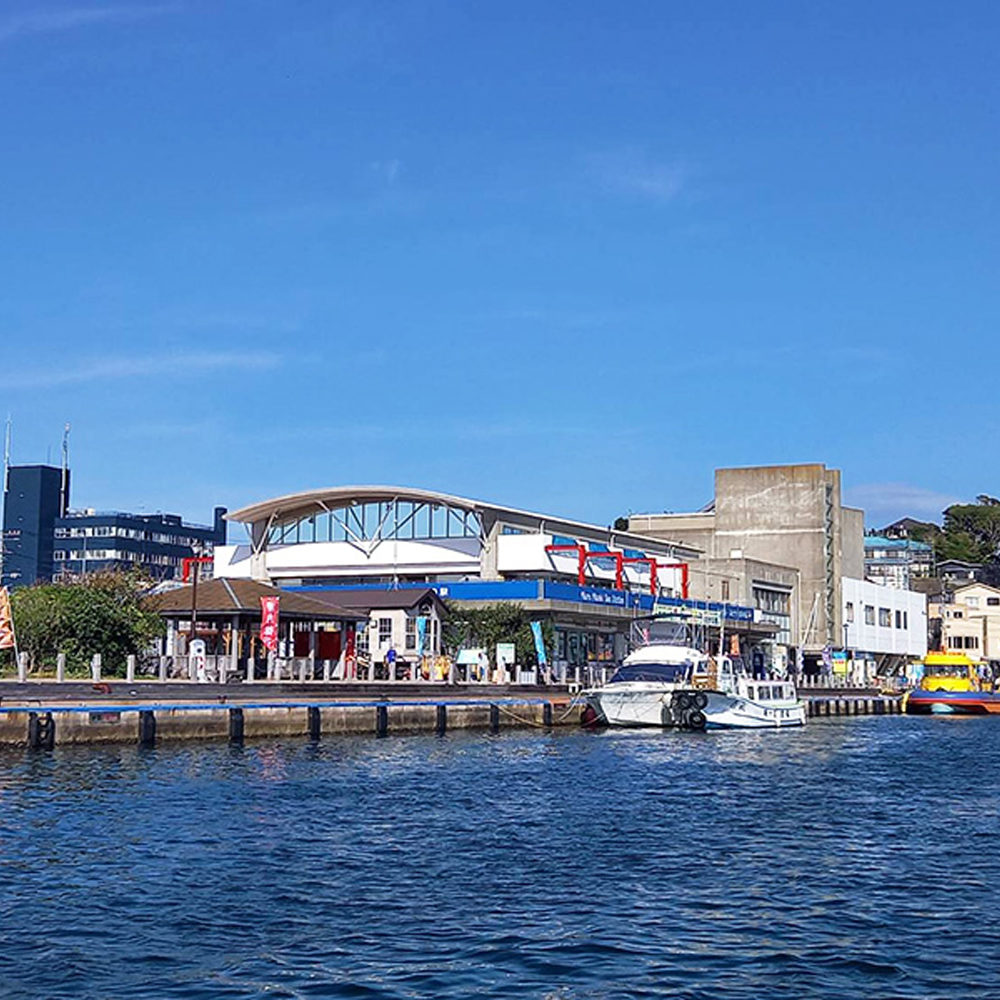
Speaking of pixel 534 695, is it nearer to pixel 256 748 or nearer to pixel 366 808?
pixel 256 748

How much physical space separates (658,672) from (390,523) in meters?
37.6

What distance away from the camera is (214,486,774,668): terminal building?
9831 centimetres

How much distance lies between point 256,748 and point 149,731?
12.3 feet

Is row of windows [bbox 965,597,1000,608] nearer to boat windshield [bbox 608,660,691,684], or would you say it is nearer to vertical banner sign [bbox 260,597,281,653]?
boat windshield [bbox 608,660,691,684]

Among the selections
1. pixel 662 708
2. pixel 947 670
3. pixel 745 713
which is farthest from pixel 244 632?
pixel 947 670

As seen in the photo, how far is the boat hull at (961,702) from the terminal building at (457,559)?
17213 mm

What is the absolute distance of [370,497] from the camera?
339 ft

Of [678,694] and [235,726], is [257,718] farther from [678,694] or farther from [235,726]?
[678,694]

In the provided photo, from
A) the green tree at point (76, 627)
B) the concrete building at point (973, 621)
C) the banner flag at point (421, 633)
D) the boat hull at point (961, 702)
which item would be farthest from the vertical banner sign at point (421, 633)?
the concrete building at point (973, 621)

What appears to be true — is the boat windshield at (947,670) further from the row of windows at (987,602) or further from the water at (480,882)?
the water at (480,882)

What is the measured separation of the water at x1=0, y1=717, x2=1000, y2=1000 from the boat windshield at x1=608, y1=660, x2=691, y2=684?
926 inches

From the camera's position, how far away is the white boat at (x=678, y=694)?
222 feet

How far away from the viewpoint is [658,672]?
68.8m

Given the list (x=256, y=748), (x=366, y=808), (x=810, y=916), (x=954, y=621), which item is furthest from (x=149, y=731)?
(x=954, y=621)
